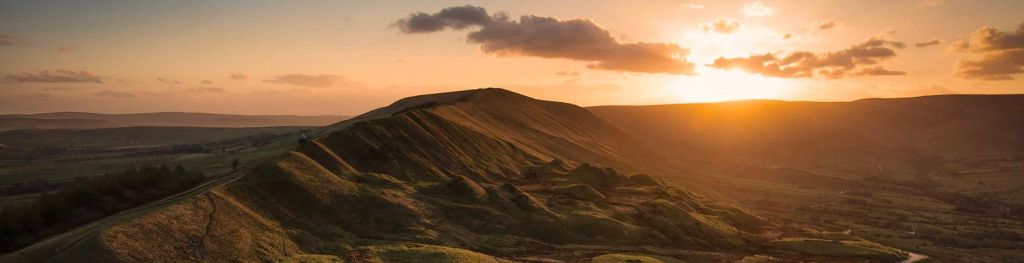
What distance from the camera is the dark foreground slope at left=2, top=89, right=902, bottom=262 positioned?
83500mm

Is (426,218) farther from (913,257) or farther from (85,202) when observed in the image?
(913,257)

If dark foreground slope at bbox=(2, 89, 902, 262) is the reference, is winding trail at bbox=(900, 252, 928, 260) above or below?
below

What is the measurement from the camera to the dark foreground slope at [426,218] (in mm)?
83500

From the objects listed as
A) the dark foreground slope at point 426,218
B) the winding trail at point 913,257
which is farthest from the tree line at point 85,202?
the winding trail at point 913,257

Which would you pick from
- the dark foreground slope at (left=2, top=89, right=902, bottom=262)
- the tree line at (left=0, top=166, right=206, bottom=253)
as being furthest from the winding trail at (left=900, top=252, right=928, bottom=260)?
the tree line at (left=0, top=166, right=206, bottom=253)

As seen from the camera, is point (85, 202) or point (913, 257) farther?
point (913, 257)

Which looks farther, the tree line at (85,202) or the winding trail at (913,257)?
the winding trail at (913,257)

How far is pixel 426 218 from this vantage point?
117812 millimetres

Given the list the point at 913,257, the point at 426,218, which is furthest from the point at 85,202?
the point at 913,257

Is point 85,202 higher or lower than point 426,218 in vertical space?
higher

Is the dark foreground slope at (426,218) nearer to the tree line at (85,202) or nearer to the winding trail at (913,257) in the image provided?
the winding trail at (913,257)

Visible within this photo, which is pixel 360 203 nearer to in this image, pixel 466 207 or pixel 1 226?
pixel 466 207

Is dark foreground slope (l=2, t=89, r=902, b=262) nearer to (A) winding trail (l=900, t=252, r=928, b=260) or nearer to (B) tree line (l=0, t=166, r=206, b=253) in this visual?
(A) winding trail (l=900, t=252, r=928, b=260)

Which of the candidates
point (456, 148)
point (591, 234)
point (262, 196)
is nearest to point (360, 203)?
point (262, 196)
